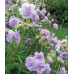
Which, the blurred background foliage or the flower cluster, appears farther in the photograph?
the blurred background foliage

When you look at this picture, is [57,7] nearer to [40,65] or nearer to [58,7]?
[58,7]

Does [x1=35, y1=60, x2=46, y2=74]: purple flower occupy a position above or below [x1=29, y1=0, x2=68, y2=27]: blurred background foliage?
below

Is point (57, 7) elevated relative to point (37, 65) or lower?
elevated

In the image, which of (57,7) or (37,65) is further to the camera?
(57,7)

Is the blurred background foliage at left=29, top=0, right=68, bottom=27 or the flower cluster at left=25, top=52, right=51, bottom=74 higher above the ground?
the blurred background foliage at left=29, top=0, right=68, bottom=27

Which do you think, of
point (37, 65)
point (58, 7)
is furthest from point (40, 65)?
point (58, 7)

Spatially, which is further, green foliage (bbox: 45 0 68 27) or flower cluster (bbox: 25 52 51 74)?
green foliage (bbox: 45 0 68 27)

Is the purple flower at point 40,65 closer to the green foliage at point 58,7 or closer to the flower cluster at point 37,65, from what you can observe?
the flower cluster at point 37,65

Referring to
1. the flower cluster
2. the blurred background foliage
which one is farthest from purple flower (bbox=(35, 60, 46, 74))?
the blurred background foliage

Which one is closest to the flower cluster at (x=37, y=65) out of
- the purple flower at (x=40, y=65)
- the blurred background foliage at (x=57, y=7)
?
the purple flower at (x=40, y=65)

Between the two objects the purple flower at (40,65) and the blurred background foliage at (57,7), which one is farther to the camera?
the blurred background foliage at (57,7)

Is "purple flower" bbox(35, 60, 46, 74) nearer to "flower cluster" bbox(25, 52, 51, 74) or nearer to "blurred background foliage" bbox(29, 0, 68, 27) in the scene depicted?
"flower cluster" bbox(25, 52, 51, 74)

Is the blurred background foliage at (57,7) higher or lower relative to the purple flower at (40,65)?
higher
